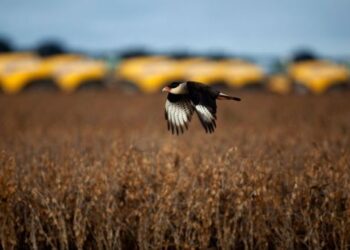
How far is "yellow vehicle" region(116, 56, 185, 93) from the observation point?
19406 mm

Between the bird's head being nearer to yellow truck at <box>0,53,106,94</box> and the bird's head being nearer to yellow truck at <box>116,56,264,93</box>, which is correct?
yellow truck at <box>116,56,264,93</box>

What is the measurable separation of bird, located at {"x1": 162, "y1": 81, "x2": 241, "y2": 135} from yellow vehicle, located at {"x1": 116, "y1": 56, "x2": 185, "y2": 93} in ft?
48.1

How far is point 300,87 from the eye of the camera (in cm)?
2061

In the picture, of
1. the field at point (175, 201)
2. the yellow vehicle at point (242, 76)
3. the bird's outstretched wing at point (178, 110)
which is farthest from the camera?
the yellow vehicle at point (242, 76)

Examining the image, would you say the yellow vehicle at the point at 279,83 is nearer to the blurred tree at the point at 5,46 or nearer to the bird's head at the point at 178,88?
the blurred tree at the point at 5,46

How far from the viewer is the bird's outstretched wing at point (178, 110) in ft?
14.8

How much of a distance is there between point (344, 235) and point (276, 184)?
2.00 feet

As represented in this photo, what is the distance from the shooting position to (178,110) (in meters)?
4.58

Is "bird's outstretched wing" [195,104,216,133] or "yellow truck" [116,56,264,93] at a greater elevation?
"bird's outstretched wing" [195,104,216,133]

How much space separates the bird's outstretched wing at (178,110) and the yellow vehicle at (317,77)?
15163 millimetres

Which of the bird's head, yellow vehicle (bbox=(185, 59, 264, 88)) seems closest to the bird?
the bird's head

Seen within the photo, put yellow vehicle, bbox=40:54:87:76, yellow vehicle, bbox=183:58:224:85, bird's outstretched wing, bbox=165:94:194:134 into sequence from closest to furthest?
1. bird's outstretched wing, bbox=165:94:194:134
2. yellow vehicle, bbox=183:58:224:85
3. yellow vehicle, bbox=40:54:87:76

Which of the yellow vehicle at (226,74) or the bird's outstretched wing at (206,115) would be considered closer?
the bird's outstretched wing at (206,115)

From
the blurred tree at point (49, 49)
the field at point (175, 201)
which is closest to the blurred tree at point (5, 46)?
the blurred tree at point (49, 49)
